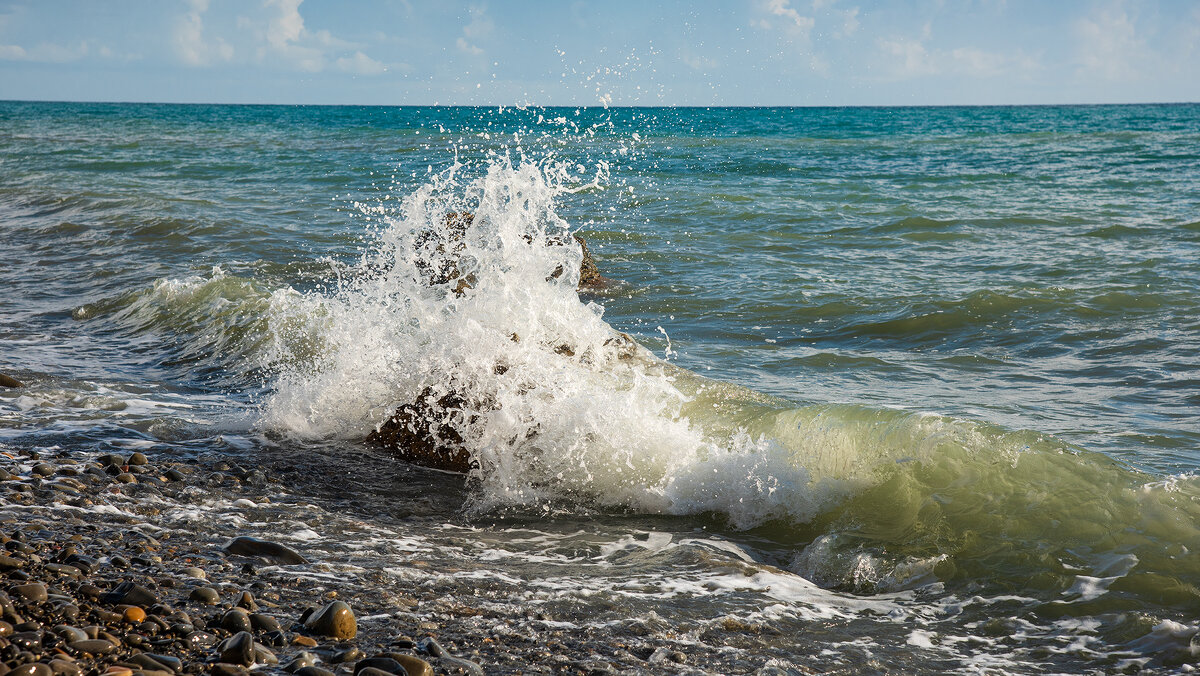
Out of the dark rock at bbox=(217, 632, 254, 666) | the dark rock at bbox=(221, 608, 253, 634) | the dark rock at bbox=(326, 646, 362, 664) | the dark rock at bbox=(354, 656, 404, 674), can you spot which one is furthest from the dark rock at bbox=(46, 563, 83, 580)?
the dark rock at bbox=(354, 656, 404, 674)

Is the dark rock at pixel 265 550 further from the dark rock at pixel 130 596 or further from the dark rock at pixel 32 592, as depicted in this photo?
the dark rock at pixel 32 592

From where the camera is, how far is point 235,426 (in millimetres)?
5332

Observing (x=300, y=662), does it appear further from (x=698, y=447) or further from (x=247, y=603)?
(x=698, y=447)

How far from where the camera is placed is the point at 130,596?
2.80 meters

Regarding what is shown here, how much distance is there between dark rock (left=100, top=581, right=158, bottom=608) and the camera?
278cm

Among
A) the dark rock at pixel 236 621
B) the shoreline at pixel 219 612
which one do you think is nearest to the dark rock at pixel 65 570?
the shoreline at pixel 219 612

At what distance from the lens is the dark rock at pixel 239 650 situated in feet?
8.33

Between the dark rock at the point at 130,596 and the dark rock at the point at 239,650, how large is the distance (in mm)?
367

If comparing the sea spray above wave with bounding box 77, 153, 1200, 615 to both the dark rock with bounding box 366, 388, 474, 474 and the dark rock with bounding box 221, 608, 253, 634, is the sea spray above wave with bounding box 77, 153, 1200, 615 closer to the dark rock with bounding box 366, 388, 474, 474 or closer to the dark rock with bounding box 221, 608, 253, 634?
the dark rock with bounding box 366, 388, 474, 474

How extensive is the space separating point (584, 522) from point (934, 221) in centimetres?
1053

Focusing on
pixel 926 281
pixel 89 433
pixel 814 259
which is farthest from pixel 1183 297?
pixel 89 433

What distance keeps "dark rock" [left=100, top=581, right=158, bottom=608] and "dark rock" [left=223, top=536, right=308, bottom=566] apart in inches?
22.0

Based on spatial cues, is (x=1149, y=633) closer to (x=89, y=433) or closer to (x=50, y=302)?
(x=89, y=433)

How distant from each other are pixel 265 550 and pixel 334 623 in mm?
800
